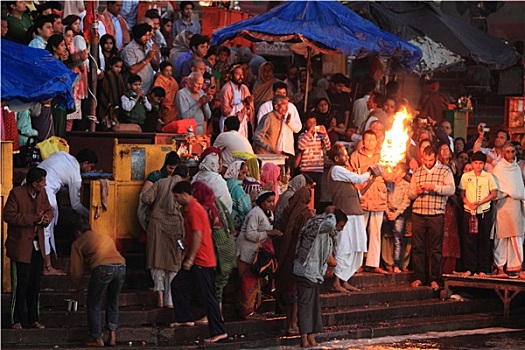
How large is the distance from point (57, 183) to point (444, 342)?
5294 millimetres

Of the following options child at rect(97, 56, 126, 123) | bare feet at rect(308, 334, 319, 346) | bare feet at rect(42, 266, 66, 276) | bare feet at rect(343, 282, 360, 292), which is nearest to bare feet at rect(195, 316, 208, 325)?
bare feet at rect(308, 334, 319, 346)

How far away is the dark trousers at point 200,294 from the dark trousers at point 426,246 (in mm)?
4836

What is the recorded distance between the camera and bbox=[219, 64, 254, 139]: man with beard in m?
20.6

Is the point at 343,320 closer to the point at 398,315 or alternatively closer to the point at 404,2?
the point at 398,315

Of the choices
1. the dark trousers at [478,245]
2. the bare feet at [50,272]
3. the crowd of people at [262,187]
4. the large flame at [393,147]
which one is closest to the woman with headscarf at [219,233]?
the crowd of people at [262,187]

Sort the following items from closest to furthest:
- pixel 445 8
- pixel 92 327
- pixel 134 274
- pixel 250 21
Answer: pixel 92 327, pixel 134 274, pixel 250 21, pixel 445 8

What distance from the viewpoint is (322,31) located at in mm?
20844

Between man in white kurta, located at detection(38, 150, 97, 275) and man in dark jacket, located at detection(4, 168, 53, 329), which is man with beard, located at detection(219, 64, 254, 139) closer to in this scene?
man in white kurta, located at detection(38, 150, 97, 275)

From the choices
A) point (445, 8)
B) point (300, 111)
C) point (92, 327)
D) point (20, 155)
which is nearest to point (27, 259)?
point (92, 327)

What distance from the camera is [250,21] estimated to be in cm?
2117

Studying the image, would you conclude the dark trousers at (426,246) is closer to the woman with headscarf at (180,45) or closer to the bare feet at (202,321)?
the bare feet at (202,321)

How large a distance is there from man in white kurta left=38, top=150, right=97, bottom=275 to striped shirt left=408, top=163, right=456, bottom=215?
534cm

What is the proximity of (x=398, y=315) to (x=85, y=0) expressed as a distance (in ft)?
25.1

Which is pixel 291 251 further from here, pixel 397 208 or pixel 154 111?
pixel 154 111
